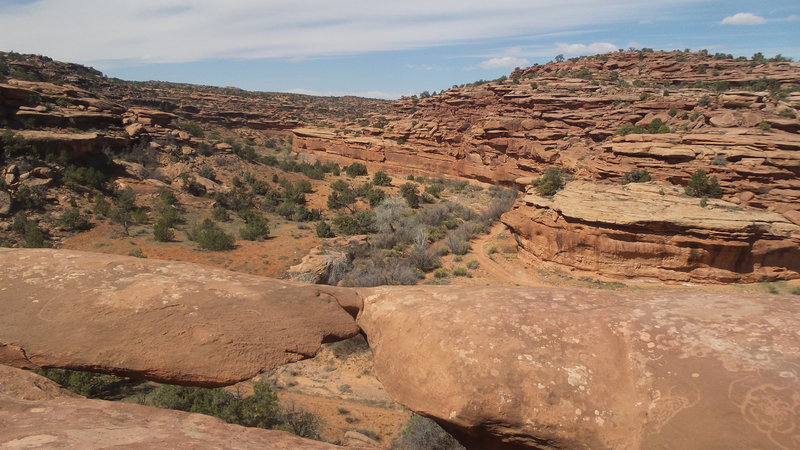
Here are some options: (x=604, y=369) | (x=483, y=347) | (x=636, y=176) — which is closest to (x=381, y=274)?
(x=483, y=347)

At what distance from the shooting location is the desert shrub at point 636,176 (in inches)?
607

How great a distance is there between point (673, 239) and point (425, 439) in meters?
9.87

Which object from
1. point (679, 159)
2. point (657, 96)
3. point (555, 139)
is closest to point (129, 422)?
point (679, 159)

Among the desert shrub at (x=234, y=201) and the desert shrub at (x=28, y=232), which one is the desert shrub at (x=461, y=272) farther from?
the desert shrub at (x=28, y=232)

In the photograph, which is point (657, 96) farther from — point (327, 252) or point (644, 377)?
point (644, 377)

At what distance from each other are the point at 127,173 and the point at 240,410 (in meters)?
18.3

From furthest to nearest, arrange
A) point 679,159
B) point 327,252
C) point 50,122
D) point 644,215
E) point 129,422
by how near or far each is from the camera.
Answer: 1. point 50,122
2. point 679,159
3. point 327,252
4. point 644,215
5. point 129,422

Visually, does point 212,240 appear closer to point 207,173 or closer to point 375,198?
point 207,173

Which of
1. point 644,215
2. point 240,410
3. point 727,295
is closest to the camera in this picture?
point 727,295

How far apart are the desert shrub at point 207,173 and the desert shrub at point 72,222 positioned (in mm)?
8022

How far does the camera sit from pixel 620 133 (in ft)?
70.1

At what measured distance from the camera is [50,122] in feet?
62.0

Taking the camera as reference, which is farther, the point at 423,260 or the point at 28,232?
the point at 423,260

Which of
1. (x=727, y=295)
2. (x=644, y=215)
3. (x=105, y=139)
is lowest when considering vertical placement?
(x=644, y=215)
